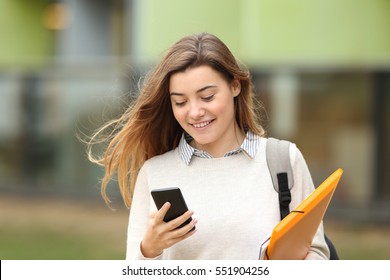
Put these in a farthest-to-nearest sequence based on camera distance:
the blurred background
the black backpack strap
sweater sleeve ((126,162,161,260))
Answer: the blurred background, sweater sleeve ((126,162,161,260)), the black backpack strap

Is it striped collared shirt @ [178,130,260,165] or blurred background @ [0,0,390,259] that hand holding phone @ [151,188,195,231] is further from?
blurred background @ [0,0,390,259]

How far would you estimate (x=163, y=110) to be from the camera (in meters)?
2.82

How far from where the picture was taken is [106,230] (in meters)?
11.9

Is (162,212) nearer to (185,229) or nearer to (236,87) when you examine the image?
(185,229)

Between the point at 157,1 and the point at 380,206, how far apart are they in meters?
4.94

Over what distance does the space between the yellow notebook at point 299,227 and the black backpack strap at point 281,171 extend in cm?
10

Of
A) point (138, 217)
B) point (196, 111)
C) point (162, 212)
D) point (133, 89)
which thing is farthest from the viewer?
point (133, 89)

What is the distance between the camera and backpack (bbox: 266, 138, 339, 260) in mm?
2562

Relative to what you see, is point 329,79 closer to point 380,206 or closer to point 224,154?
point 380,206

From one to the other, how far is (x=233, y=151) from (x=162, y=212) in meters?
0.42

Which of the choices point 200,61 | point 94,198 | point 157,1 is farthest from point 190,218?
point 94,198

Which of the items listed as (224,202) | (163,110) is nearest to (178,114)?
(163,110)


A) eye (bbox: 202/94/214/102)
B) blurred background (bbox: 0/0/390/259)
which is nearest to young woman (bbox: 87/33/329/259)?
eye (bbox: 202/94/214/102)

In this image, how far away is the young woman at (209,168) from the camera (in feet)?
8.45
